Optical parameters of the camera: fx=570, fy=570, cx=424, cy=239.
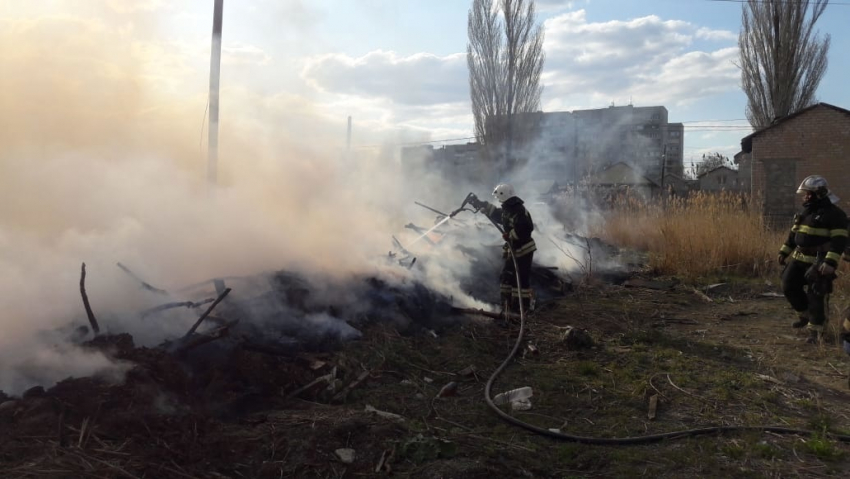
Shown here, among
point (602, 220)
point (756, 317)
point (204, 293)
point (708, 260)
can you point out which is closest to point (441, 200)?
point (602, 220)

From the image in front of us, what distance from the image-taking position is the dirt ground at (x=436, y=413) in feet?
11.5

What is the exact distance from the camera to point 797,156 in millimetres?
16984

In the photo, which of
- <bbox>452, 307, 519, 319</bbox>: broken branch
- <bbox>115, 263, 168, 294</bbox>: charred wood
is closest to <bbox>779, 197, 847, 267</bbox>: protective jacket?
<bbox>452, 307, 519, 319</bbox>: broken branch

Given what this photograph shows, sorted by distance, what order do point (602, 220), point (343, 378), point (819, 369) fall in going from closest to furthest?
point (343, 378) → point (819, 369) → point (602, 220)

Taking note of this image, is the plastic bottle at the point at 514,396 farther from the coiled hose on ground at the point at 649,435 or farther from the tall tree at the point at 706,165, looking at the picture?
the tall tree at the point at 706,165

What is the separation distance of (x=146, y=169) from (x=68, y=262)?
9.33 ft

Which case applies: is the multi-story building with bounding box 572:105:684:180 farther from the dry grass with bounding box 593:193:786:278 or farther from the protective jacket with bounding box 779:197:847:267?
the protective jacket with bounding box 779:197:847:267

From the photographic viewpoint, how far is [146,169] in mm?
7953

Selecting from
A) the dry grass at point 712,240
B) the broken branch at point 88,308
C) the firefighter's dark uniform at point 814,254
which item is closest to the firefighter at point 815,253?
the firefighter's dark uniform at point 814,254

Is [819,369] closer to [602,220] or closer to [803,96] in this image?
[602,220]

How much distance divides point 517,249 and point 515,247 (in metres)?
0.05

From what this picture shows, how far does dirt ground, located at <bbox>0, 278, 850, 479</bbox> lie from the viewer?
3.50m

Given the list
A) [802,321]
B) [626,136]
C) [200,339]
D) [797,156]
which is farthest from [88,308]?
[626,136]

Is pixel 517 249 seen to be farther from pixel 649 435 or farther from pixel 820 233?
pixel 649 435
